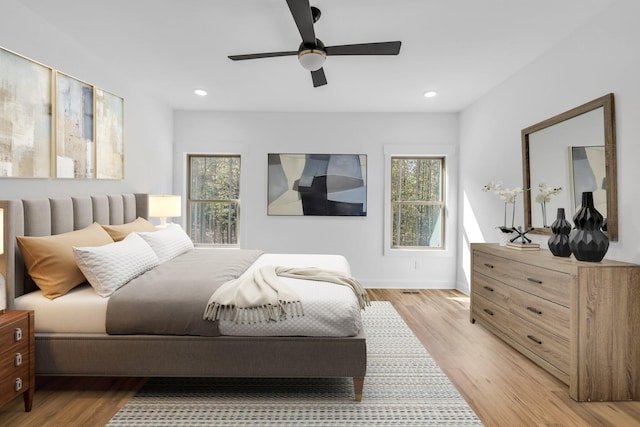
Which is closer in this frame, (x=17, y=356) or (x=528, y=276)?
(x=17, y=356)

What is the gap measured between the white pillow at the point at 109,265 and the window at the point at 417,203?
359 cm

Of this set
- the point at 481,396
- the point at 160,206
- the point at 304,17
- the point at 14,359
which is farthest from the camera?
the point at 160,206

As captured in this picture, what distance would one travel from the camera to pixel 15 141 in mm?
2363

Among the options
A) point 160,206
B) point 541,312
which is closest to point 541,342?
point 541,312

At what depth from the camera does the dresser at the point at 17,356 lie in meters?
1.81

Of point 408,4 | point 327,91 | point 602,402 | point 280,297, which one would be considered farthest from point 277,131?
point 602,402

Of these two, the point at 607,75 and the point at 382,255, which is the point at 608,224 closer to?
the point at 607,75

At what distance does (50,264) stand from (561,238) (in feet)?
11.4

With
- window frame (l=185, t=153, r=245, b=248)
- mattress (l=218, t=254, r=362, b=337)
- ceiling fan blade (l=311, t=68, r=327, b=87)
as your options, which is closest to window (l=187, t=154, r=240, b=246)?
window frame (l=185, t=153, r=245, b=248)

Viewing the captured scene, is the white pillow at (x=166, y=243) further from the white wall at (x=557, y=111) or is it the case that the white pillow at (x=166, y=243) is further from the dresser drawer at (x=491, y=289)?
the white wall at (x=557, y=111)

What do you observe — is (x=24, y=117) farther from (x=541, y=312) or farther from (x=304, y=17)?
(x=541, y=312)

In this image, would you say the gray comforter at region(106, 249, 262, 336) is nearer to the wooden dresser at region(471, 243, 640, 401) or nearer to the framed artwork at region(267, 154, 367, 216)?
the wooden dresser at region(471, 243, 640, 401)

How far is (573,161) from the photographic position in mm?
2762

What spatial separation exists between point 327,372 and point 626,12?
9.82 ft
